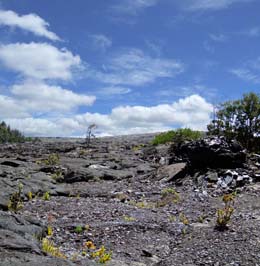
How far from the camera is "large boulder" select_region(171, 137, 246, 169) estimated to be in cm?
1877

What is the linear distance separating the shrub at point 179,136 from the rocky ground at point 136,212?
840 cm

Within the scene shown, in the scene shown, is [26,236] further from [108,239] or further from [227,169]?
[227,169]

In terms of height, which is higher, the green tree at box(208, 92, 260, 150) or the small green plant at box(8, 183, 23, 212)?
the green tree at box(208, 92, 260, 150)

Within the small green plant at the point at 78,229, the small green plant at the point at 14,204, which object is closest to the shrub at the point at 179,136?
the small green plant at the point at 14,204

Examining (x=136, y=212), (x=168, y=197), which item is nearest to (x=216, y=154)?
(x=168, y=197)

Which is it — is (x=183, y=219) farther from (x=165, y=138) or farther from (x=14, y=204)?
(x=165, y=138)

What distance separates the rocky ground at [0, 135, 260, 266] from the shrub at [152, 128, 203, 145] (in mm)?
8405

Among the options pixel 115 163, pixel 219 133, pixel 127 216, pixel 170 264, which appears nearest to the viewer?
pixel 170 264

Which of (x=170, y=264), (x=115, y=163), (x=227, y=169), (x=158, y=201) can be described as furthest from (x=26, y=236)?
(x=115, y=163)

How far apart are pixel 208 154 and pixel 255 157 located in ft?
8.17

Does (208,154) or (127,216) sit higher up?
(208,154)

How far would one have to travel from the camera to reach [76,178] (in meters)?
21.1

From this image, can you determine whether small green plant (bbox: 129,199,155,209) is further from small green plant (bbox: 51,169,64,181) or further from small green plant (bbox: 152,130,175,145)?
small green plant (bbox: 152,130,175,145)

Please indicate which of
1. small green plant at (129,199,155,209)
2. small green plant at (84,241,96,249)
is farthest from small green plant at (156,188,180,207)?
small green plant at (84,241,96,249)
